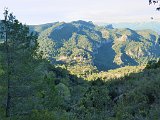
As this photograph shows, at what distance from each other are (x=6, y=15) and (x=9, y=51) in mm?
2520

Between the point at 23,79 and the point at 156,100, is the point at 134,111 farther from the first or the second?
the point at 23,79

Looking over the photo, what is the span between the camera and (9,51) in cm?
2548

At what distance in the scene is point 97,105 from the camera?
3716 cm

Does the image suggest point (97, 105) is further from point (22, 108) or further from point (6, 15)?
point (6, 15)

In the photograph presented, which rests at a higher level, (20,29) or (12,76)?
(20,29)

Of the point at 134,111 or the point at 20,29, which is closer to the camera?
the point at 20,29

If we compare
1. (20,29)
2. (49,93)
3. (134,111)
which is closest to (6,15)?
(20,29)

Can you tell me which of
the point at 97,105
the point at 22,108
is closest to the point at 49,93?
the point at 97,105

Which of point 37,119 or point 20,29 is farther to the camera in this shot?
point 20,29

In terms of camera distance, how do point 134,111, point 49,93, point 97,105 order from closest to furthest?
1. point 134,111
2. point 49,93
3. point 97,105

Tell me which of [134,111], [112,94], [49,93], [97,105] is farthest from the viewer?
[112,94]

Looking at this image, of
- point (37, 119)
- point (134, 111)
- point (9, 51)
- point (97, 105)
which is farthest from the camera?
point (97, 105)

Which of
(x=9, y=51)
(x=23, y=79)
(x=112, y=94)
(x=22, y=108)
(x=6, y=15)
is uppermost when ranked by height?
(x=6, y=15)

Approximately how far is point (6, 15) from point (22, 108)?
650 centimetres
